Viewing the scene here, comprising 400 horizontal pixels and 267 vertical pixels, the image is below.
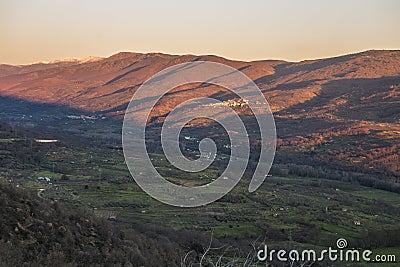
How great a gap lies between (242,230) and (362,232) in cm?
945

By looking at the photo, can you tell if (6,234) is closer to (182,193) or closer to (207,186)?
(182,193)

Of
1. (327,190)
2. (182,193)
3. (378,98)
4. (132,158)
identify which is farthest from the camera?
(378,98)

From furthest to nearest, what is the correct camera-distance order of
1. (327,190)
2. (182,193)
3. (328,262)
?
1. (327,190)
2. (182,193)
3. (328,262)

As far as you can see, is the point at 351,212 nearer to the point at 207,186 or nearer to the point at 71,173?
the point at 207,186

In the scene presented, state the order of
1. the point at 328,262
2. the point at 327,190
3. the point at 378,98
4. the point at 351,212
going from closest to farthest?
1. the point at 328,262
2. the point at 351,212
3. the point at 327,190
4. the point at 378,98

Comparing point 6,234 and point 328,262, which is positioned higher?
point 6,234

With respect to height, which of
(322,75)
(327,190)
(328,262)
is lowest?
(327,190)

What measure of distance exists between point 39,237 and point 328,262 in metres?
12.7

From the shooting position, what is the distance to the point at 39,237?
41.8 feet

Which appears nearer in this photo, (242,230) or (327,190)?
(242,230)

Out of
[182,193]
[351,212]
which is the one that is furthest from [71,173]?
[351,212]

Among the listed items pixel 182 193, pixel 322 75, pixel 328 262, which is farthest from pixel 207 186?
pixel 322 75

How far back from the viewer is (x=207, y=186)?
5112 cm

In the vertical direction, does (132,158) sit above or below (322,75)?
below
